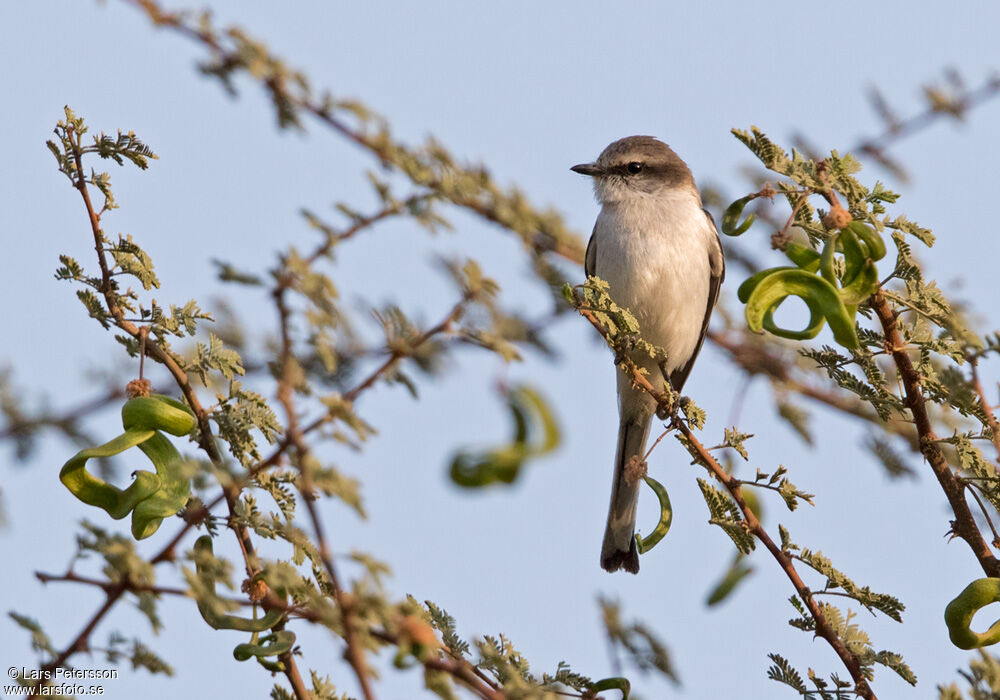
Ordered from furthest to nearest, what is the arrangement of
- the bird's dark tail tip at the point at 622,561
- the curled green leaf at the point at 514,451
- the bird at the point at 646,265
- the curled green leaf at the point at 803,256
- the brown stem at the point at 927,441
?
Result: the bird at the point at 646,265, the bird's dark tail tip at the point at 622,561, the brown stem at the point at 927,441, the curled green leaf at the point at 803,256, the curled green leaf at the point at 514,451

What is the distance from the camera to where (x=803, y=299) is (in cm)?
240

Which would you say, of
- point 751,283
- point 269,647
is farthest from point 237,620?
point 751,283

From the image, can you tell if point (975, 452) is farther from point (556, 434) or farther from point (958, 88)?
point (958, 88)

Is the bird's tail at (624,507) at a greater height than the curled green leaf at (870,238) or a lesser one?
greater

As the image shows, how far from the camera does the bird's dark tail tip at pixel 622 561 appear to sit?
542cm

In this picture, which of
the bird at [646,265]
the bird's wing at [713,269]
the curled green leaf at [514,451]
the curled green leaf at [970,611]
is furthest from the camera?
the bird's wing at [713,269]

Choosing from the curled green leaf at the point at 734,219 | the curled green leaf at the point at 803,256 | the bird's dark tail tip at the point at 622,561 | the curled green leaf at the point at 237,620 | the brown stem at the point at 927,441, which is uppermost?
the bird's dark tail tip at the point at 622,561

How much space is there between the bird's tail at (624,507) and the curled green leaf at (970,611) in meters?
2.36

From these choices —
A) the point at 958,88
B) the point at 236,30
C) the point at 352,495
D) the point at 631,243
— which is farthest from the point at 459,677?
the point at 631,243

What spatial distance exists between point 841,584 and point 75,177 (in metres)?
2.15

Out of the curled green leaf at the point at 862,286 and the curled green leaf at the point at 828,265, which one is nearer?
the curled green leaf at the point at 828,265

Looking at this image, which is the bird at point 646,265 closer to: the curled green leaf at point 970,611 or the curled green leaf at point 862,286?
the curled green leaf at point 970,611

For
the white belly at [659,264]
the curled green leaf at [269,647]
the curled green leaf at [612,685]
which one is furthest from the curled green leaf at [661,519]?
the white belly at [659,264]

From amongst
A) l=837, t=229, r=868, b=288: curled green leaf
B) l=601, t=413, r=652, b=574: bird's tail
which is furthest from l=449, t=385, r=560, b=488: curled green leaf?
l=601, t=413, r=652, b=574: bird's tail
